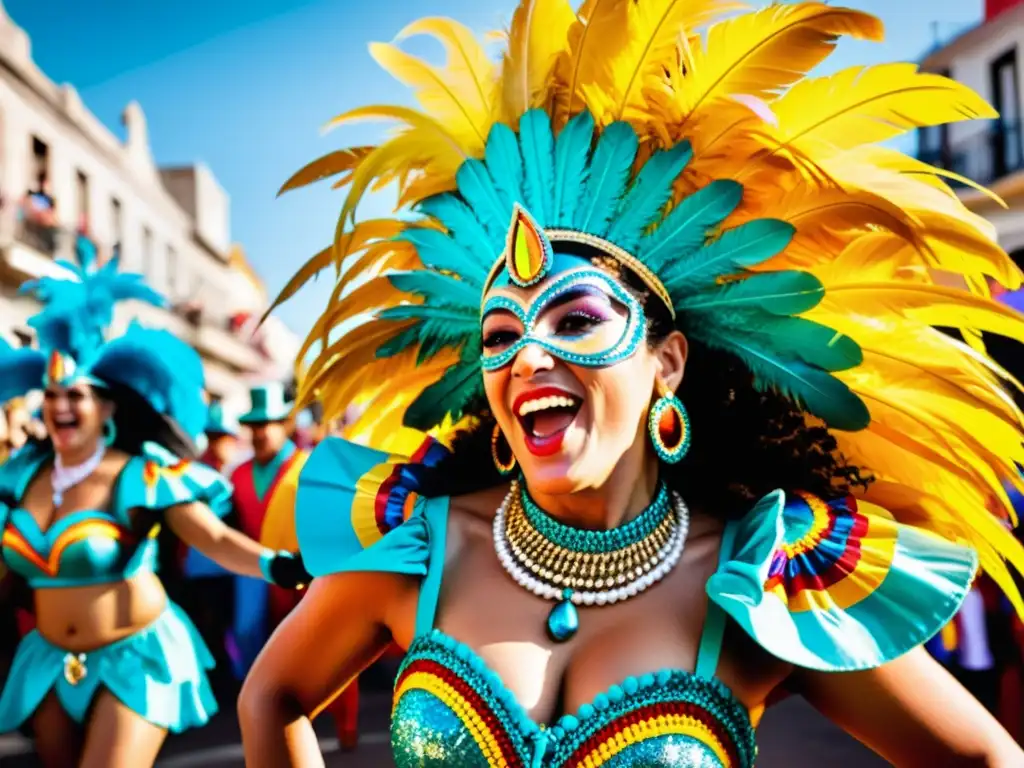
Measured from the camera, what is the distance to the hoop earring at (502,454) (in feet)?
6.37

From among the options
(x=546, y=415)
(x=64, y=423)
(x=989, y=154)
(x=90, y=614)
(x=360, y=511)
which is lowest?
(x=989, y=154)

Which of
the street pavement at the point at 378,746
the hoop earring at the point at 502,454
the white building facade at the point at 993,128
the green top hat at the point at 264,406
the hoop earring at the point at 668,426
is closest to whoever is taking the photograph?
A: the hoop earring at the point at 668,426

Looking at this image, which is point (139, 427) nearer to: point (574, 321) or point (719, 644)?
point (574, 321)

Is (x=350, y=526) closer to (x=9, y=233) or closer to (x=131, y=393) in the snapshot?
(x=131, y=393)

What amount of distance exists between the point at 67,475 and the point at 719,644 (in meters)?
2.89

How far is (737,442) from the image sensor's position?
1.91 metres

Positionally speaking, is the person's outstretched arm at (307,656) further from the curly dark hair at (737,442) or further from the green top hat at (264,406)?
the green top hat at (264,406)

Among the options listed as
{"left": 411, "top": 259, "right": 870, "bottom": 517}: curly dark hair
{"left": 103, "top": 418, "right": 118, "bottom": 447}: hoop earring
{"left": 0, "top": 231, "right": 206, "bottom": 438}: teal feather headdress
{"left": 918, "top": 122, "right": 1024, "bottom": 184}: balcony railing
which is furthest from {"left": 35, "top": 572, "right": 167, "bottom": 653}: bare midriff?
{"left": 918, "top": 122, "right": 1024, "bottom": 184}: balcony railing

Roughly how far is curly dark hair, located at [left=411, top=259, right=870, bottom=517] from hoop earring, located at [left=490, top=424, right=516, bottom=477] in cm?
16

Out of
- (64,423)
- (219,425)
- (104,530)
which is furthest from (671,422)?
(219,425)

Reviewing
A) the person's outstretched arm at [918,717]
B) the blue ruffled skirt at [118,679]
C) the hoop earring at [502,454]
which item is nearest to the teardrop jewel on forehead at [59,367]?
the blue ruffled skirt at [118,679]

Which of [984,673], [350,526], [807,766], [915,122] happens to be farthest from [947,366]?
[984,673]

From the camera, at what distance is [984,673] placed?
18.3ft

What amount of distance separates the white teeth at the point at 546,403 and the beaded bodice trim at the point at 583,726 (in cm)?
41
